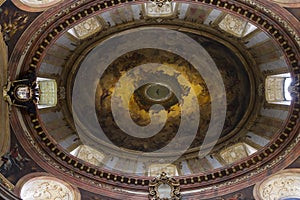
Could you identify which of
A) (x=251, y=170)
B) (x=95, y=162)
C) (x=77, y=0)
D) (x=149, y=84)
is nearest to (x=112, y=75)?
(x=149, y=84)

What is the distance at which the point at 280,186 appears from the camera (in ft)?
55.1

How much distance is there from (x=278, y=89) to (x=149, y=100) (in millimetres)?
6860

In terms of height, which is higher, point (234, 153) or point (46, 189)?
point (234, 153)

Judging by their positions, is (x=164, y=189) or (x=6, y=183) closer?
(x=6, y=183)

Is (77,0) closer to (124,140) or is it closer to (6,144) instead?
(6,144)

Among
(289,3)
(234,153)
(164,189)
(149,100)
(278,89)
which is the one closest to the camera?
(289,3)

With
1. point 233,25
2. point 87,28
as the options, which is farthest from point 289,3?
point 87,28

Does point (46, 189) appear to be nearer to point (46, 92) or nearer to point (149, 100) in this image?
point (46, 92)

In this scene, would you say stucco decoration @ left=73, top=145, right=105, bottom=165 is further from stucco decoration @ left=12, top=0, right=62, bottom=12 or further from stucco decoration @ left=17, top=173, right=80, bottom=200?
stucco decoration @ left=12, top=0, right=62, bottom=12

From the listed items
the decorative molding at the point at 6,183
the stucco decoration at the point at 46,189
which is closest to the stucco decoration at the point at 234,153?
the stucco decoration at the point at 46,189

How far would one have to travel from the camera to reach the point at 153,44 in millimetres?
22344

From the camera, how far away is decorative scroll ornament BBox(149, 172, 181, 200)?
16891mm

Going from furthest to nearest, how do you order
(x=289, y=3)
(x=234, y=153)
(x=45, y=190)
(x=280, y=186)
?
(x=234, y=153) < (x=280, y=186) < (x=45, y=190) < (x=289, y=3)

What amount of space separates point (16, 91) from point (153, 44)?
26.6 ft
